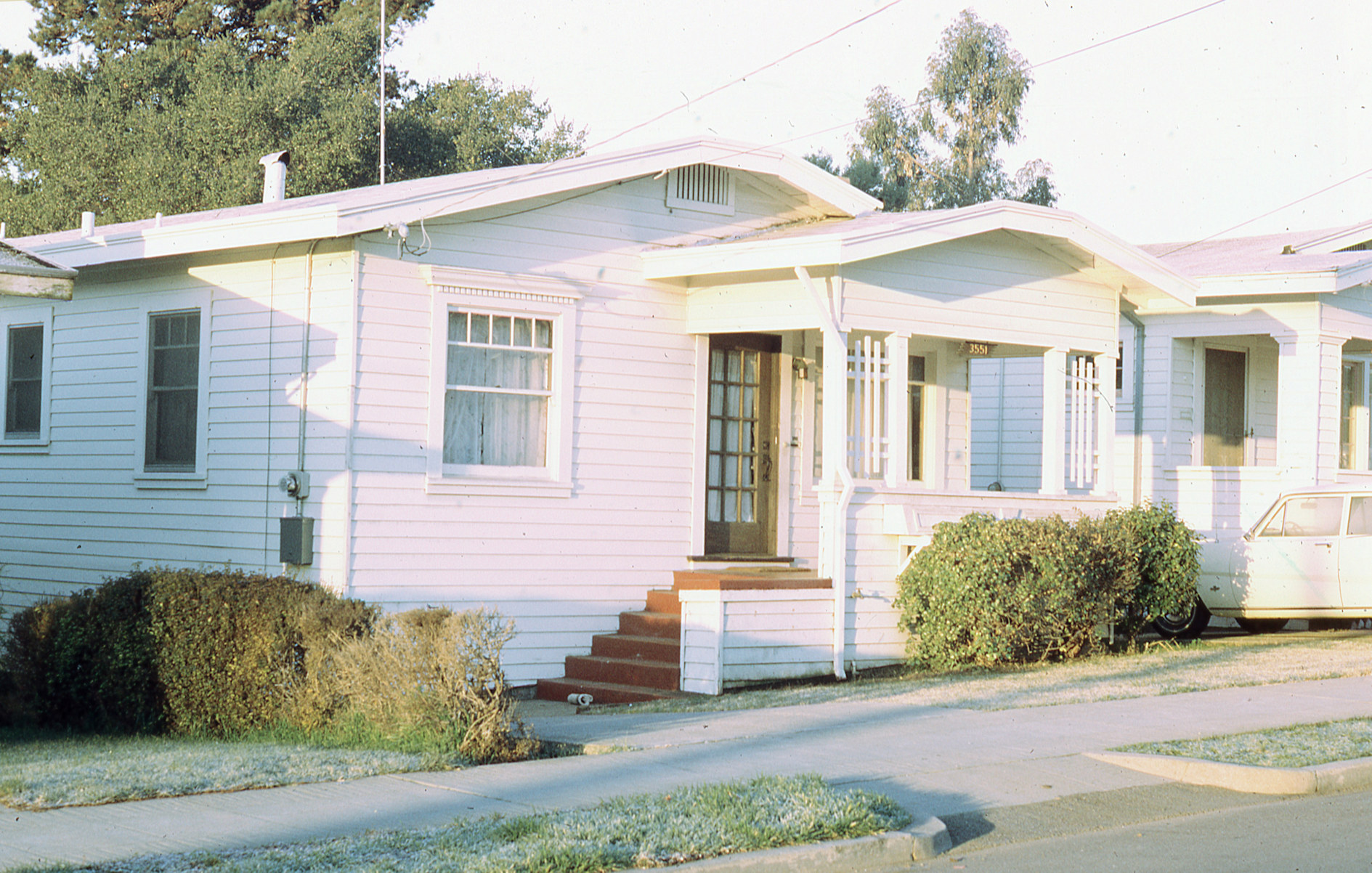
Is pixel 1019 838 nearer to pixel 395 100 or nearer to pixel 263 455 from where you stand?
pixel 263 455

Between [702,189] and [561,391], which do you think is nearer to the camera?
[561,391]

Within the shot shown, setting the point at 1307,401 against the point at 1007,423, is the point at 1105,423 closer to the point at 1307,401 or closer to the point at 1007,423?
the point at 1307,401

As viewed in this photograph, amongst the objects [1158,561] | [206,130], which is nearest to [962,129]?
[206,130]

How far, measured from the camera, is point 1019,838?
7.56 metres

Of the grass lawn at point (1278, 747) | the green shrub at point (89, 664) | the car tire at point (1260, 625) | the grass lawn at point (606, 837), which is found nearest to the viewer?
the grass lawn at point (606, 837)

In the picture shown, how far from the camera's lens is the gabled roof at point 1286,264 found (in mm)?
17109

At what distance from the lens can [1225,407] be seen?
20.3 m

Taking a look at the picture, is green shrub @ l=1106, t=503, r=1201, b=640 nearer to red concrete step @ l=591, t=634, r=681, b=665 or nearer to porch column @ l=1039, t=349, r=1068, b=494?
porch column @ l=1039, t=349, r=1068, b=494

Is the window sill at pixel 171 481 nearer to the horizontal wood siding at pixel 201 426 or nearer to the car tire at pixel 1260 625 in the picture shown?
the horizontal wood siding at pixel 201 426

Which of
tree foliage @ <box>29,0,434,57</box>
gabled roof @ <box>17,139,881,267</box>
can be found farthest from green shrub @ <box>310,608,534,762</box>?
tree foliage @ <box>29,0,434,57</box>

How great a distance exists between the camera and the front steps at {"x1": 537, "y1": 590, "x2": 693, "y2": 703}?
1296 centimetres

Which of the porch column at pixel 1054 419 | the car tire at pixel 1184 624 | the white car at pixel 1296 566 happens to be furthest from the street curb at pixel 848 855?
the car tire at pixel 1184 624

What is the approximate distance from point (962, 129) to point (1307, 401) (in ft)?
80.4

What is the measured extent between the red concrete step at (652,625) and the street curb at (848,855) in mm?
6175
